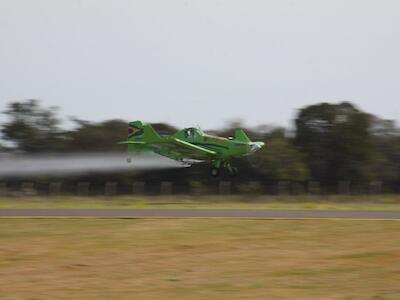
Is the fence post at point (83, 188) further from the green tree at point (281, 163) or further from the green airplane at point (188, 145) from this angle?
the green tree at point (281, 163)

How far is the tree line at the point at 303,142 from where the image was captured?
59.7 metres

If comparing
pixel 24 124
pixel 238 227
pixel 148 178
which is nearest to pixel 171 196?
pixel 148 178

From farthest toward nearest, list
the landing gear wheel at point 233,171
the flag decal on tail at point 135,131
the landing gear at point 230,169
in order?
the landing gear wheel at point 233,171 → the landing gear at point 230,169 → the flag decal on tail at point 135,131

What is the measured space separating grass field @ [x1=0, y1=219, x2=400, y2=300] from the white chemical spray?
27914 mm

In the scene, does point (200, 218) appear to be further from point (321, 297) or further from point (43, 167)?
point (43, 167)

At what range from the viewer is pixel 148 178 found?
59.9 m

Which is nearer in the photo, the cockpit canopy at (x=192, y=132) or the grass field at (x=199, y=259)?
the grass field at (x=199, y=259)

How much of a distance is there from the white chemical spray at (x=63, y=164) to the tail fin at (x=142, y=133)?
Answer: 28.8 feet

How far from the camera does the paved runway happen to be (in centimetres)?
3259

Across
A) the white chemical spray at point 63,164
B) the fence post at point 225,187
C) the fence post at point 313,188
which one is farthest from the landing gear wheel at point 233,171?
the fence post at point 313,188

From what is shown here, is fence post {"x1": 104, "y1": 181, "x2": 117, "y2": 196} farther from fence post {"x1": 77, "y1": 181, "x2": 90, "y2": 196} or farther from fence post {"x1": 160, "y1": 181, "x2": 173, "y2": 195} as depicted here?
fence post {"x1": 160, "y1": 181, "x2": 173, "y2": 195}

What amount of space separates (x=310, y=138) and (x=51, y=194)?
82.3 ft

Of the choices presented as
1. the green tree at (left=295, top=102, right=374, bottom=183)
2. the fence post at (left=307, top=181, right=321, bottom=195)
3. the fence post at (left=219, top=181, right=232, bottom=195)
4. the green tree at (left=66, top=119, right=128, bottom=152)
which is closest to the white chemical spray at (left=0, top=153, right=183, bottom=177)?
the green tree at (left=66, top=119, right=128, bottom=152)

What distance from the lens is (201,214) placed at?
33812 mm
